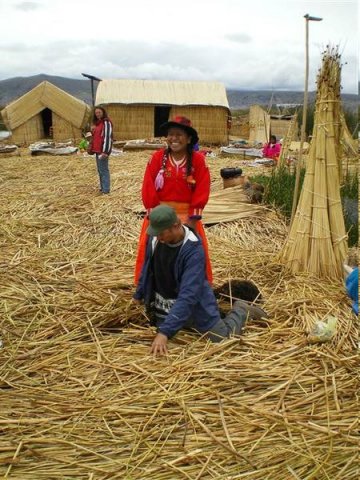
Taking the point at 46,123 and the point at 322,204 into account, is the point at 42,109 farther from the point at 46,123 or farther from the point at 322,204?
the point at 322,204

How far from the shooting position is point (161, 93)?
53.1 ft

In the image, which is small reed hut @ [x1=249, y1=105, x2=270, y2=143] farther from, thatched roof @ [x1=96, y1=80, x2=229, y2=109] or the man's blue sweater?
the man's blue sweater

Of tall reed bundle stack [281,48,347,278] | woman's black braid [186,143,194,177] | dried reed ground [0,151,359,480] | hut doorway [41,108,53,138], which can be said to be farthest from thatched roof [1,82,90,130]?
woman's black braid [186,143,194,177]

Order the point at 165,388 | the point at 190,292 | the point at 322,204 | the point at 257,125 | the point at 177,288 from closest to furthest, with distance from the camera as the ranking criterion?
the point at 165,388, the point at 190,292, the point at 177,288, the point at 322,204, the point at 257,125

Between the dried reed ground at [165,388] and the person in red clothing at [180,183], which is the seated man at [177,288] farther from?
the person in red clothing at [180,183]

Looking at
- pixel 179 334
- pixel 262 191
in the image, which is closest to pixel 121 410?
pixel 179 334

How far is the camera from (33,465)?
1.65 metres

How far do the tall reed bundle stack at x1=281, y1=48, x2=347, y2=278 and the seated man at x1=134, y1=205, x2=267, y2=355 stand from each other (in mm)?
899

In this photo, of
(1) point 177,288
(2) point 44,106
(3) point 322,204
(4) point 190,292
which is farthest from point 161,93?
(4) point 190,292

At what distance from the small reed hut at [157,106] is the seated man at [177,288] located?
14.0 metres

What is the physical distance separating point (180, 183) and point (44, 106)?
45.2ft

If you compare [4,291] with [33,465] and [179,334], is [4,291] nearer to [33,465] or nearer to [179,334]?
[179,334]

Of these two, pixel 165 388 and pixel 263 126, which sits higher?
pixel 263 126

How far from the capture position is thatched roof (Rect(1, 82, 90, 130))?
594 inches
